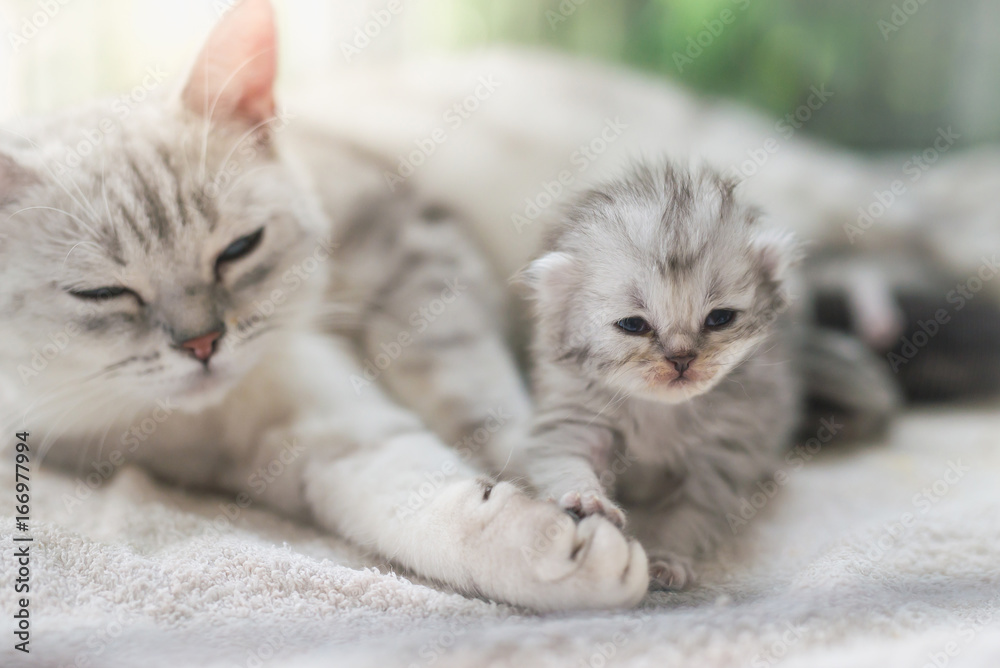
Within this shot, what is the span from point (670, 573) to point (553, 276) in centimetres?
41

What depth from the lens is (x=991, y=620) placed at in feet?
2.79

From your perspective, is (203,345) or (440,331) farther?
(440,331)

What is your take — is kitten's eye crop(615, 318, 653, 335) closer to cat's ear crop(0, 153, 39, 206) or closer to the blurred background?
cat's ear crop(0, 153, 39, 206)

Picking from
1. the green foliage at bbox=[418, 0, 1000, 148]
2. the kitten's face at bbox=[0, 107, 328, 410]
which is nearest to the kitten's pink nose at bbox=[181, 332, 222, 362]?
the kitten's face at bbox=[0, 107, 328, 410]

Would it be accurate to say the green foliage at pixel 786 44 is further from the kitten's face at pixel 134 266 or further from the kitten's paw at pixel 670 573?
the kitten's paw at pixel 670 573

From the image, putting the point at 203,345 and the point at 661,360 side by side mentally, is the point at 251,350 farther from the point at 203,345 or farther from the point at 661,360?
the point at 661,360

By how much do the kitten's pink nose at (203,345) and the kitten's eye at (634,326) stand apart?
579 mm

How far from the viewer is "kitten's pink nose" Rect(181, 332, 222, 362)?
109 cm

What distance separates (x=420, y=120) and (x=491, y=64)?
11.1 inches

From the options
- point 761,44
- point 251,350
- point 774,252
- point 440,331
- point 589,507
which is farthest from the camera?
point 761,44

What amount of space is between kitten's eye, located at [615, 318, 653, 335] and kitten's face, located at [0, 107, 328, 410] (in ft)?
1.86

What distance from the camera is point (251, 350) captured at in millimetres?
1177

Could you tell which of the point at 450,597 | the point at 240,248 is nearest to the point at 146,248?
the point at 240,248

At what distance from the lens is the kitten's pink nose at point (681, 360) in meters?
0.95
